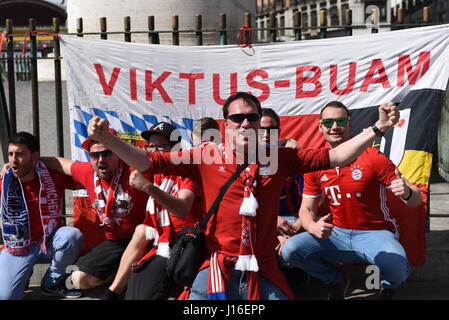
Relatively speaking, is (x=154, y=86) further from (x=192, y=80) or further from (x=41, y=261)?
(x=41, y=261)

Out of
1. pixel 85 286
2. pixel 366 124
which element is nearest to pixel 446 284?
pixel 366 124

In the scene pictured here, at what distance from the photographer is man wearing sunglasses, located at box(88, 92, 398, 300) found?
3.30 meters

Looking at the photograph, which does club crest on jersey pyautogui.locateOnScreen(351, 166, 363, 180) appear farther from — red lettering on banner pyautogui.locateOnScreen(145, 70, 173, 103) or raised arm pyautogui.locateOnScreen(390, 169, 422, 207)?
red lettering on banner pyautogui.locateOnScreen(145, 70, 173, 103)

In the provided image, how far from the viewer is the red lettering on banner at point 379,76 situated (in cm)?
518

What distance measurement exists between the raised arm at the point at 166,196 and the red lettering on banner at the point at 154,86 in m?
1.92

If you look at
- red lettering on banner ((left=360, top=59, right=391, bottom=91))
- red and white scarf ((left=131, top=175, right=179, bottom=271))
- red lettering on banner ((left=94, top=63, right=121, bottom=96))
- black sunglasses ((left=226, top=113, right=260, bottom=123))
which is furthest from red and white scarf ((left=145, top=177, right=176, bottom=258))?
red lettering on banner ((left=360, top=59, right=391, bottom=91))

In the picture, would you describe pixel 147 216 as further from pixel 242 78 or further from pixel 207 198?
pixel 242 78

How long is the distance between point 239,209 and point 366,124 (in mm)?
2252

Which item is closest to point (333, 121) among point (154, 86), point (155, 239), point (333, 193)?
point (333, 193)

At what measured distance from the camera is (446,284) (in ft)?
16.4

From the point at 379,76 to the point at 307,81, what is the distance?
605mm

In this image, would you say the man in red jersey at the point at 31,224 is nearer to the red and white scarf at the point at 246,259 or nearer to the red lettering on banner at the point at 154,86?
the red lettering on banner at the point at 154,86

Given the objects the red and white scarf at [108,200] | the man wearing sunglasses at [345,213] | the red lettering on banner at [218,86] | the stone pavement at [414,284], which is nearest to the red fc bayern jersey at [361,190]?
the man wearing sunglasses at [345,213]
